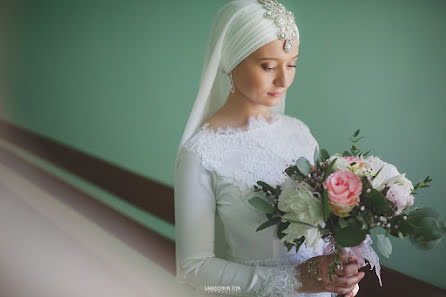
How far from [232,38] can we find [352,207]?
0.78 m

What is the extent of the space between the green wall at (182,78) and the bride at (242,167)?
78 cm

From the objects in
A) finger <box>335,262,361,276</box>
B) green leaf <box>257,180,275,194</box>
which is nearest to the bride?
finger <box>335,262,361,276</box>

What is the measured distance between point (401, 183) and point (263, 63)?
65cm

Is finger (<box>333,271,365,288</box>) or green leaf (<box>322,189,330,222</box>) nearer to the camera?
green leaf (<box>322,189,330,222</box>)

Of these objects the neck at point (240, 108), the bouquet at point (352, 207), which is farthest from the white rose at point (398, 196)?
the neck at point (240, 108)

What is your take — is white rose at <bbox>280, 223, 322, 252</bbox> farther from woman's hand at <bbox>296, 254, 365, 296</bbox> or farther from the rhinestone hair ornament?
the rhinestone hair ornament

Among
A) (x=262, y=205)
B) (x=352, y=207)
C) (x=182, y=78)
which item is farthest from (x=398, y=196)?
(x=182, y=78)

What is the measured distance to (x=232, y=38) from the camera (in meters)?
1.44

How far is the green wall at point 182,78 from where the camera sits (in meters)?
1.94

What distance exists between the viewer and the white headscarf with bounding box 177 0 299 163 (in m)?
1.39

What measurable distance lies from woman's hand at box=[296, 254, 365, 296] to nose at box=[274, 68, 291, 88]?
652mm

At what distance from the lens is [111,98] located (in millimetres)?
4105

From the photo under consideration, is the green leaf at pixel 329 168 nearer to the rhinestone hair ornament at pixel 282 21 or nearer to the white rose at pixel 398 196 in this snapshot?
the white rose at pixel 398 196

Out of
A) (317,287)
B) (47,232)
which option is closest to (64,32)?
(47,232)
